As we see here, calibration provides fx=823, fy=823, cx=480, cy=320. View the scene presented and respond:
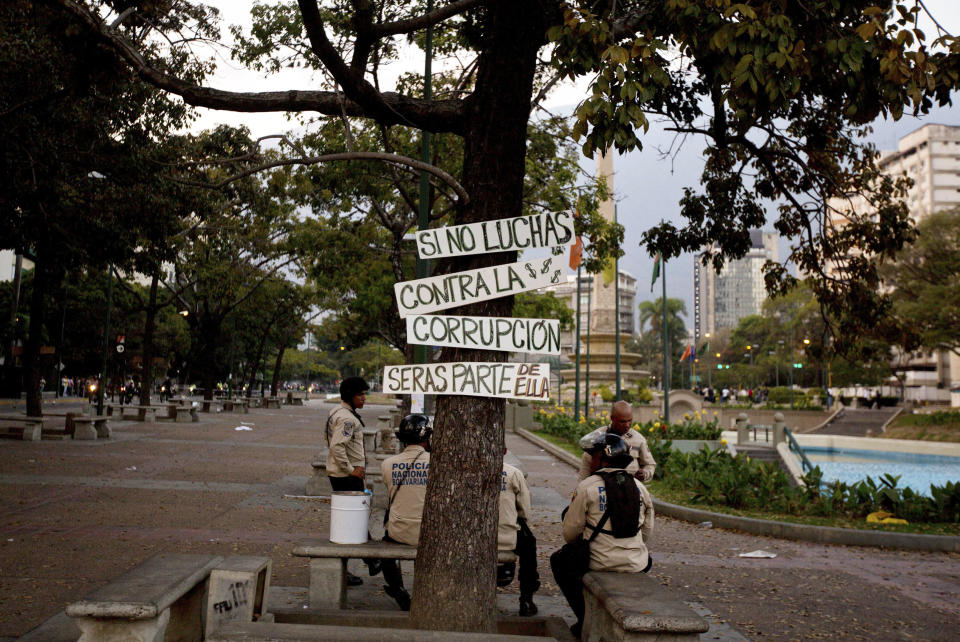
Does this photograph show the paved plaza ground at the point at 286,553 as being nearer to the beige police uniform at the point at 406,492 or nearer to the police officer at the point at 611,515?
the beige police uniform at the point at 406,492

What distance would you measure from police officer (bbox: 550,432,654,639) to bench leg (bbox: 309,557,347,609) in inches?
62.9

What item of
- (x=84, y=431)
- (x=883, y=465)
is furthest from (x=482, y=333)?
(x=883, y=465)

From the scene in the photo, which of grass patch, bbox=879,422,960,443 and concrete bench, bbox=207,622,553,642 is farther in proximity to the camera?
grass patch, bbox=879,422,960,443

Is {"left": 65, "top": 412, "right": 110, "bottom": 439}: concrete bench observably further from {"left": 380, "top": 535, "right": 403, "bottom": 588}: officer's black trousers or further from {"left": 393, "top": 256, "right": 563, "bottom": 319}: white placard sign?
{"left": 393, "top": 256, "right": 563, "bottom": 319}: white placard sign

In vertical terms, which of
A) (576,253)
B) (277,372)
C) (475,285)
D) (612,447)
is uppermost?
(576,253)

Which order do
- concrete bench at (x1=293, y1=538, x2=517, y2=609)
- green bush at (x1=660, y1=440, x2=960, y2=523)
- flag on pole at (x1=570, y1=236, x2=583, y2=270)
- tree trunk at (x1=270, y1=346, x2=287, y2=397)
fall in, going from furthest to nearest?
tree trunk at (x1=270, y1=346, x2=287, y2=397), flag on pole at (x1=570, y1=236, x2=583, y2=270), green bush at (x1=660, y1=440, x2=960, y2=523), concrete bench at (x1=293, y1=538, x2=517, y2=609)

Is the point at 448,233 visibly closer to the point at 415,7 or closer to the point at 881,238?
the point at 881,238

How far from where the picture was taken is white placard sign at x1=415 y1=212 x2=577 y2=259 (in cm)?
477

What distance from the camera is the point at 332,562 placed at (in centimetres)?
555

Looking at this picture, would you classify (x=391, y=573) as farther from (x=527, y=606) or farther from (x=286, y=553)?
(x=286, y=553)

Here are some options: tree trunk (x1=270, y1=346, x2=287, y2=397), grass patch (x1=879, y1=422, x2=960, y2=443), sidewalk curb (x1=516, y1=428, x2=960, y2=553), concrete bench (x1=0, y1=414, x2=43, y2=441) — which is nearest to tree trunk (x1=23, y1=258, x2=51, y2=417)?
concrete bench (x1=0, y1=414, x2=43, y2=441)

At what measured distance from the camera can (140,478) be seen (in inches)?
532

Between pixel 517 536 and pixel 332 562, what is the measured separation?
142 centimetres

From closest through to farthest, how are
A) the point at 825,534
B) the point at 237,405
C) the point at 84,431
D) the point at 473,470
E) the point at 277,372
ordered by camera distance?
the point at 473,470
the point at 825,534
the point at 84,431
the point at 237,405
the point at 277,372
